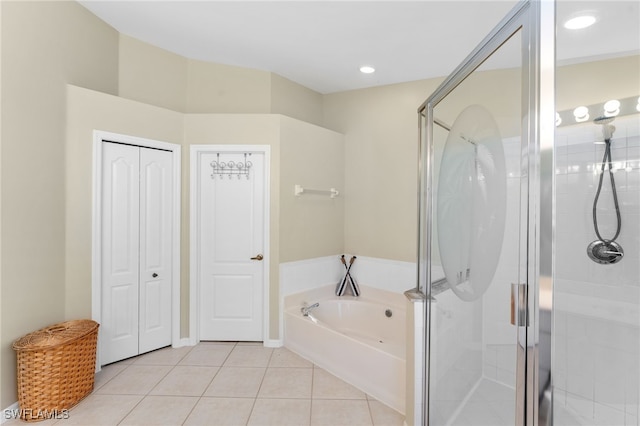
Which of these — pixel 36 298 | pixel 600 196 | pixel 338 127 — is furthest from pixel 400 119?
pixel 36 298

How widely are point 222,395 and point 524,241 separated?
2208 millimetres

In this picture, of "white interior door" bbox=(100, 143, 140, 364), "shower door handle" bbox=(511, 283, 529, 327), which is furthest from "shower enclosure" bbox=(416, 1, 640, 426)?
"white interior door" bbox=(100, 143, 140, 364)

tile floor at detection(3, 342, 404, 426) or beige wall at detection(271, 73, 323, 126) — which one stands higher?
beige wall at detection(271, 73, 323, 126)

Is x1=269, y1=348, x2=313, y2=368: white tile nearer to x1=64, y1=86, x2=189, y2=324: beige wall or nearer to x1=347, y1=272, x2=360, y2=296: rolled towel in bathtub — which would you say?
x1=347, y1=272, x2=360, y2=296: rolled towel in bathtub

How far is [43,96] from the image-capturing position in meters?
2.15

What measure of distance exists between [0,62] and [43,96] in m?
0.29

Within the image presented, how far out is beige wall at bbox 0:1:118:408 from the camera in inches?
75.9

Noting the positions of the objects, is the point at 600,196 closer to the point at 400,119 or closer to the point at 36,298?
the point at 400,119

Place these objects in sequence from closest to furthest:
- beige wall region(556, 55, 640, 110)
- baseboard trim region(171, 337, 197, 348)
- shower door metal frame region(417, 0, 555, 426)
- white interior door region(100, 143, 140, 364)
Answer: shower door metal frame region(417, 0, 555, 426)
beige wall region(556, 55, 640, 110)
white interior door region(100, 143, 140, 364)
baseboard trim region(171, 337, 197, 348)

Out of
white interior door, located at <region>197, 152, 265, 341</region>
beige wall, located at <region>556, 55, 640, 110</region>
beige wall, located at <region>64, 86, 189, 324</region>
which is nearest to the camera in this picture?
beige wall, located at <region>556, 55, 640, 110</region>

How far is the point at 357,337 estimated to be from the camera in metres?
3.17

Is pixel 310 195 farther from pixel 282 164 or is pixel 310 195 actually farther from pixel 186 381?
pixel 186 381

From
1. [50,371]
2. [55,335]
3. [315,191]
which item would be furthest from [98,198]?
[315,191]

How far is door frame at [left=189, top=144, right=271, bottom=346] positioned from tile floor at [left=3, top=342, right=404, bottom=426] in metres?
0.29
